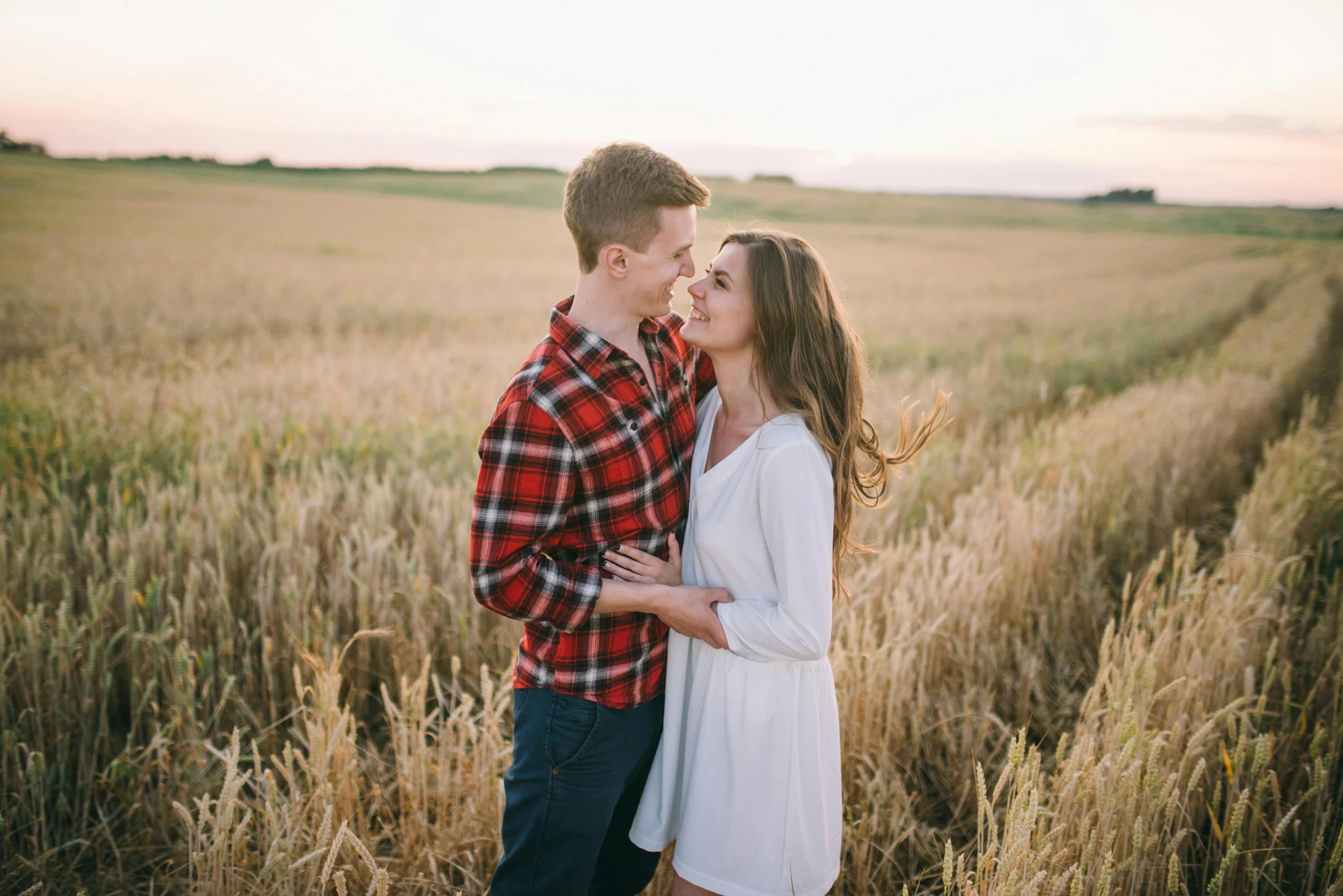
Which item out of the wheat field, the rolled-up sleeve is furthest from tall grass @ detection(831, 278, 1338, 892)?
the rolled-up sleeve

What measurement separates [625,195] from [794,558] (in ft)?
2.87

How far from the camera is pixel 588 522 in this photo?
1717 millimetres

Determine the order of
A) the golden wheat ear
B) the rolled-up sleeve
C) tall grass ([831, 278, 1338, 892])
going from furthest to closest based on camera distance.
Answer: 1. tall grass ([831, 278, 1338, 892])
2. the golden wheat ear
3. the rolled-up sleeve

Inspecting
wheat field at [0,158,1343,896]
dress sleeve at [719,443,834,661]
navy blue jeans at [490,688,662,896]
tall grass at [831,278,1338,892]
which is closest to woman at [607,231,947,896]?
dress sleeve at [719,443,834,661]

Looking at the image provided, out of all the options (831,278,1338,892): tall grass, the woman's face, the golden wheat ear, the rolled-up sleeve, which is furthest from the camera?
(831,278,1338,892): tall grass

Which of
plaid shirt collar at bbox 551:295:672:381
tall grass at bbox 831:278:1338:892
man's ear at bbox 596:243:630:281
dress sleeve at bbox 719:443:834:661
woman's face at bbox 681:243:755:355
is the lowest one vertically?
tall grass at bbox 831:278:1338:892

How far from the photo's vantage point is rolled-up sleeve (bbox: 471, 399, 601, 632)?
1574 mm

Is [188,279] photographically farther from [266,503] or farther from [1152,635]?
[1152,635]

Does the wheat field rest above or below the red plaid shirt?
below

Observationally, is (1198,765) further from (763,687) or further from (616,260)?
(616,260)

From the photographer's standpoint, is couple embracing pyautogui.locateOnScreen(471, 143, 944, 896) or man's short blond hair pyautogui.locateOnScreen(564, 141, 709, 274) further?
man's short blond hair pyautogui.locateOnScreen(564, 141, 709, 274)

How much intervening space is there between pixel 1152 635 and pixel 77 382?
6953mm

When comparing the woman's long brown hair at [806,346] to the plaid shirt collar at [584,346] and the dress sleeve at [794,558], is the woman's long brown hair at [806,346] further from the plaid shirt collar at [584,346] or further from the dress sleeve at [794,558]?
the plaid shirt collar at [584,346]

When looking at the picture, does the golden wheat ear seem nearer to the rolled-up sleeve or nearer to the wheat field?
the wheat field
